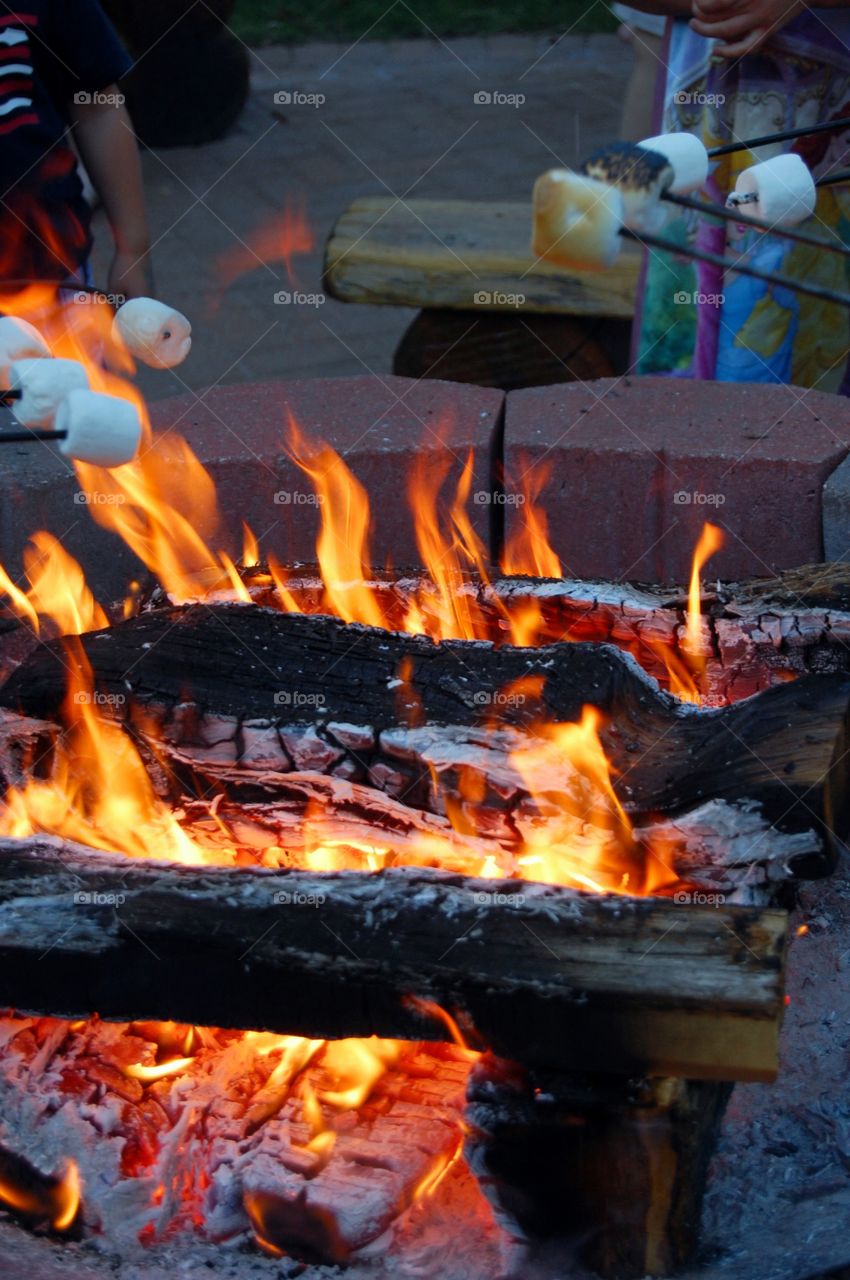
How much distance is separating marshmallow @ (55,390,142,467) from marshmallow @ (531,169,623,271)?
1.63 feet

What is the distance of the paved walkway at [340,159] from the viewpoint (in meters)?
5.09

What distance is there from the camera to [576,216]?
1.40 meters

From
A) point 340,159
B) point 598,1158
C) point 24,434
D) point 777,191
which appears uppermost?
point 777,191

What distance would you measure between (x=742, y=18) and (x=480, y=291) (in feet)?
3.85

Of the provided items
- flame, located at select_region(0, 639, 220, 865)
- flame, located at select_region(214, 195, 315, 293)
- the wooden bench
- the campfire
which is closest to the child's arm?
the campfire

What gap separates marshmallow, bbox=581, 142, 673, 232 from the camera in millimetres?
1439

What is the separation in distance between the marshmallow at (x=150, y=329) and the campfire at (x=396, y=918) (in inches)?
18.2

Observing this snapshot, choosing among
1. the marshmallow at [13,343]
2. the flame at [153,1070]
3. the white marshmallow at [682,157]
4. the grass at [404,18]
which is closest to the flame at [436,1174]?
the flame at [153,1070]

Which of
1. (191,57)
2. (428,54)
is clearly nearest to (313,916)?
(191,57)

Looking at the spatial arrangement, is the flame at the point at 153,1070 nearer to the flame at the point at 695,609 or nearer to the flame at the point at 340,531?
the flame at the point at 340,531

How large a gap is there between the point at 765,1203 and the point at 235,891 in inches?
29.9

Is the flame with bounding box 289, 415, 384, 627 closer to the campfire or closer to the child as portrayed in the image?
A: the campfire

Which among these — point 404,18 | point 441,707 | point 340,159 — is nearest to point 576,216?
point 441,707

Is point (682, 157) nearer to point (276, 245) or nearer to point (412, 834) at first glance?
point (412, 834)
